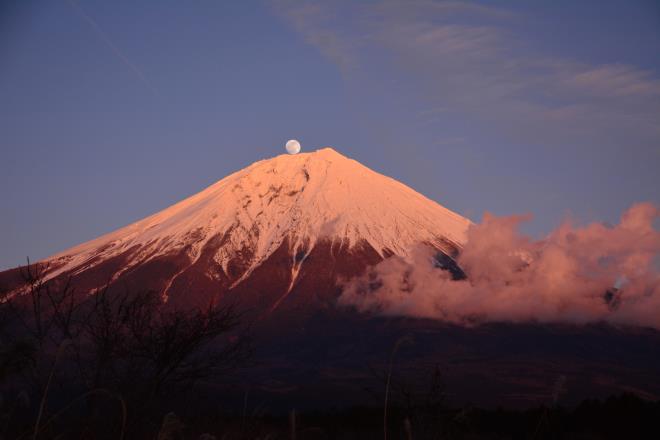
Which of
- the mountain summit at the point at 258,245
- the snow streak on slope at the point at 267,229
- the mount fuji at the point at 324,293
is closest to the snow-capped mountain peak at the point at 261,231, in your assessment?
the snow streak on slope at the point at 267,229

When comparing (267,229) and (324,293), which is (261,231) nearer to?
(267,229)

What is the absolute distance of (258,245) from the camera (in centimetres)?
17788

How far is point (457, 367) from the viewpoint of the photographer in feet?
406

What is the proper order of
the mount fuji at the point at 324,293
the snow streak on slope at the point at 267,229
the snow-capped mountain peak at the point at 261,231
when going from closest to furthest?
the mount fuji at the point at 324,293
the snow-capped mountain peak at the point at 261,231
the snow streak on slope at the point at 267,229

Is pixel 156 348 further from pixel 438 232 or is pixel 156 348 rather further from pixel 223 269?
pixel 438 232

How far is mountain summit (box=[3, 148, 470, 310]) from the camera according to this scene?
159 meters

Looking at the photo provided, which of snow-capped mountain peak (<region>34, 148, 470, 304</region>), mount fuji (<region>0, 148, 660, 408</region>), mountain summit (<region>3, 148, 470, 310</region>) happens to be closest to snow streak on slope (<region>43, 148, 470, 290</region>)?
snow-capped mountain peak (<region>34, 148, 470, 304</region>)

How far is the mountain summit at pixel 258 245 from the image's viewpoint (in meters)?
159

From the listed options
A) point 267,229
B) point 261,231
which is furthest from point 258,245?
point 267,229

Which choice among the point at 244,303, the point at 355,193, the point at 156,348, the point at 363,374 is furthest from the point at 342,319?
the point at 156,348

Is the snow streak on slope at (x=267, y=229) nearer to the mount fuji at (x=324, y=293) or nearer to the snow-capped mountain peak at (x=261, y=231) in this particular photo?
the snow-capped mountain peak at (x=261, y=231)

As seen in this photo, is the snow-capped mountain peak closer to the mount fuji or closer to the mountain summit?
the mountain summit

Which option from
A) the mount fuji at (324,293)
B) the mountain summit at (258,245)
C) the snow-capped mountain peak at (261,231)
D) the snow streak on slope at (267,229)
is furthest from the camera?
the snow streak on slope at (267,229)

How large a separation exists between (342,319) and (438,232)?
4692 centimetres
